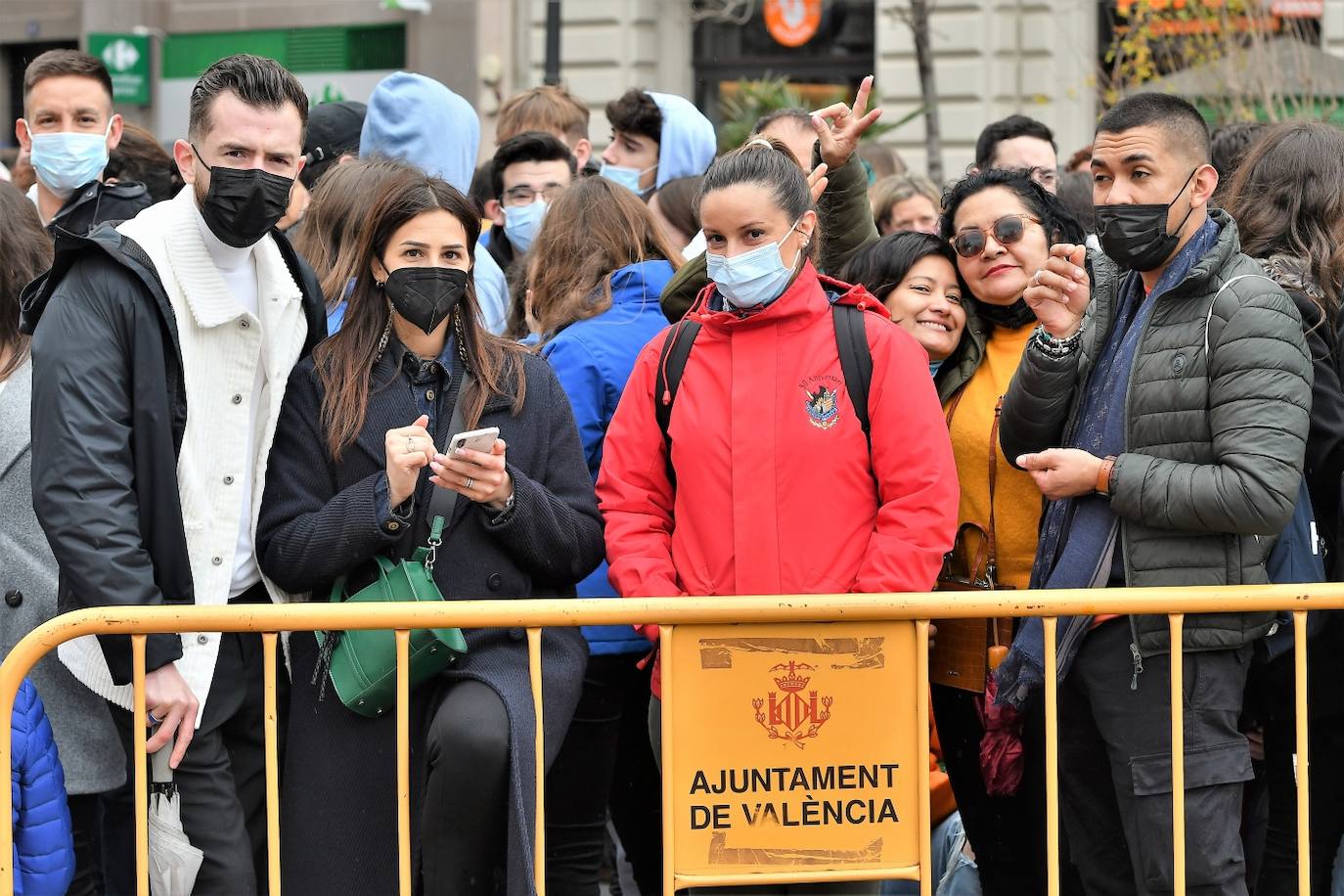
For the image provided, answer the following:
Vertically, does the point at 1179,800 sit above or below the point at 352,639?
below

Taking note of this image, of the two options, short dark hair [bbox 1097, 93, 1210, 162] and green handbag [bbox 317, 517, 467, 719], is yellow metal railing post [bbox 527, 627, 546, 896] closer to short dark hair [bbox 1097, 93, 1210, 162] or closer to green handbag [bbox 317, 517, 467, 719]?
green handbag [bbox 317, 517, 467, 719]

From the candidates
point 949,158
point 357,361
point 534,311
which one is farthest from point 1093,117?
point 357,361

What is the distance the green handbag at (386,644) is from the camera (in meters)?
3.61

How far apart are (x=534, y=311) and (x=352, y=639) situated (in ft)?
4.67

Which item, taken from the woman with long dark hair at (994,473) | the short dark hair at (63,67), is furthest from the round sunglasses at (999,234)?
the short dark hair at (63,67)

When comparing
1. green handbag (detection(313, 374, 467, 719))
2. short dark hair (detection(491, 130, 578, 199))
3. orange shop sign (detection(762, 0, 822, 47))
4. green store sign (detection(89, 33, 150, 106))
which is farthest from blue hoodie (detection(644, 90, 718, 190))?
green store sign (detection(89, 33, 150, 106))

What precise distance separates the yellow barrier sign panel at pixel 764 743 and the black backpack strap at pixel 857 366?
575 millimetres

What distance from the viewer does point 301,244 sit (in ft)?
15.2

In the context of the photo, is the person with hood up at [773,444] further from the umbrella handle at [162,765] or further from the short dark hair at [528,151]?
the short dark hair at [528,151]

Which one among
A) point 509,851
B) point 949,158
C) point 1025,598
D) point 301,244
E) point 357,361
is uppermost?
point 949,158

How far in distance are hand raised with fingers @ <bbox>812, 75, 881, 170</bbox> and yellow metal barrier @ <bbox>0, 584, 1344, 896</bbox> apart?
1659 mm

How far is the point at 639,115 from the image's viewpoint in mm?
6488

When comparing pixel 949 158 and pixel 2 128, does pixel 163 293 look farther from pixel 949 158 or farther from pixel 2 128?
pixel 2 128

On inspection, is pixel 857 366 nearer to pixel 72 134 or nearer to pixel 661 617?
pixel 661 617
